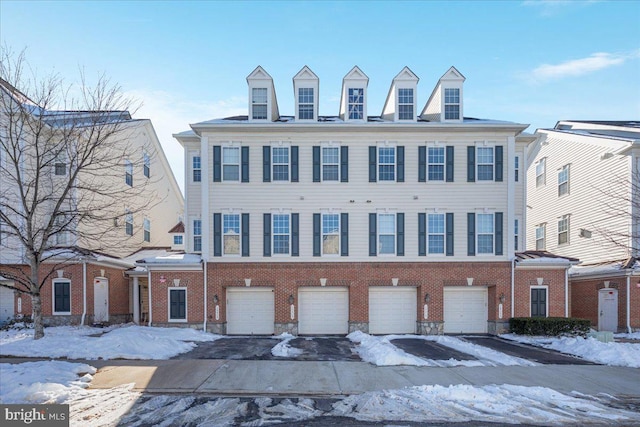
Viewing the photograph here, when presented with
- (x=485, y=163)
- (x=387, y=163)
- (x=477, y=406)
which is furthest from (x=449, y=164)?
(x=477, y=406)

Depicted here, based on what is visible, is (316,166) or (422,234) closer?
(422,234)

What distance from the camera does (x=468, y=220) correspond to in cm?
2131

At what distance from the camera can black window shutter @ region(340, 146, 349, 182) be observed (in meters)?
21.3

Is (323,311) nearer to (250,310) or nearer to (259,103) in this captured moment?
(250,310)

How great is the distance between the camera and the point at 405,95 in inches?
858

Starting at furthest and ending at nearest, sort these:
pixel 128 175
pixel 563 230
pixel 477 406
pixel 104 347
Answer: pixel 563 230 < pixel 128 175 < pixel 104 347 < pixel 477 406

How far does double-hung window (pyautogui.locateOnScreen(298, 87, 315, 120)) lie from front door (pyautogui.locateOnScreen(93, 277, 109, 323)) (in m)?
13.3

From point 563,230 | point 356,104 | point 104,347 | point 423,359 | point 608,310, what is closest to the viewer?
point 104,347

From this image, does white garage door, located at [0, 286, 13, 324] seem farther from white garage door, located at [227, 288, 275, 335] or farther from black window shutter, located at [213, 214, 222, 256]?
white garage door, located at [227, 288, 275, 335]

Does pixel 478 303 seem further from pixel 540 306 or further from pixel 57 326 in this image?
pixel 57 326

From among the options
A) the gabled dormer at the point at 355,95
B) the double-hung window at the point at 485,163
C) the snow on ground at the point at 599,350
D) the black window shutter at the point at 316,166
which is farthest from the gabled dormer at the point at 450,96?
the snow on ground at the point at 599,350

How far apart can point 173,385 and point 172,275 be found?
11369mm

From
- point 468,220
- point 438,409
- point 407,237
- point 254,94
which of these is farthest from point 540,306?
point 254,94

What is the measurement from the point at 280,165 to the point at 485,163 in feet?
32.7
